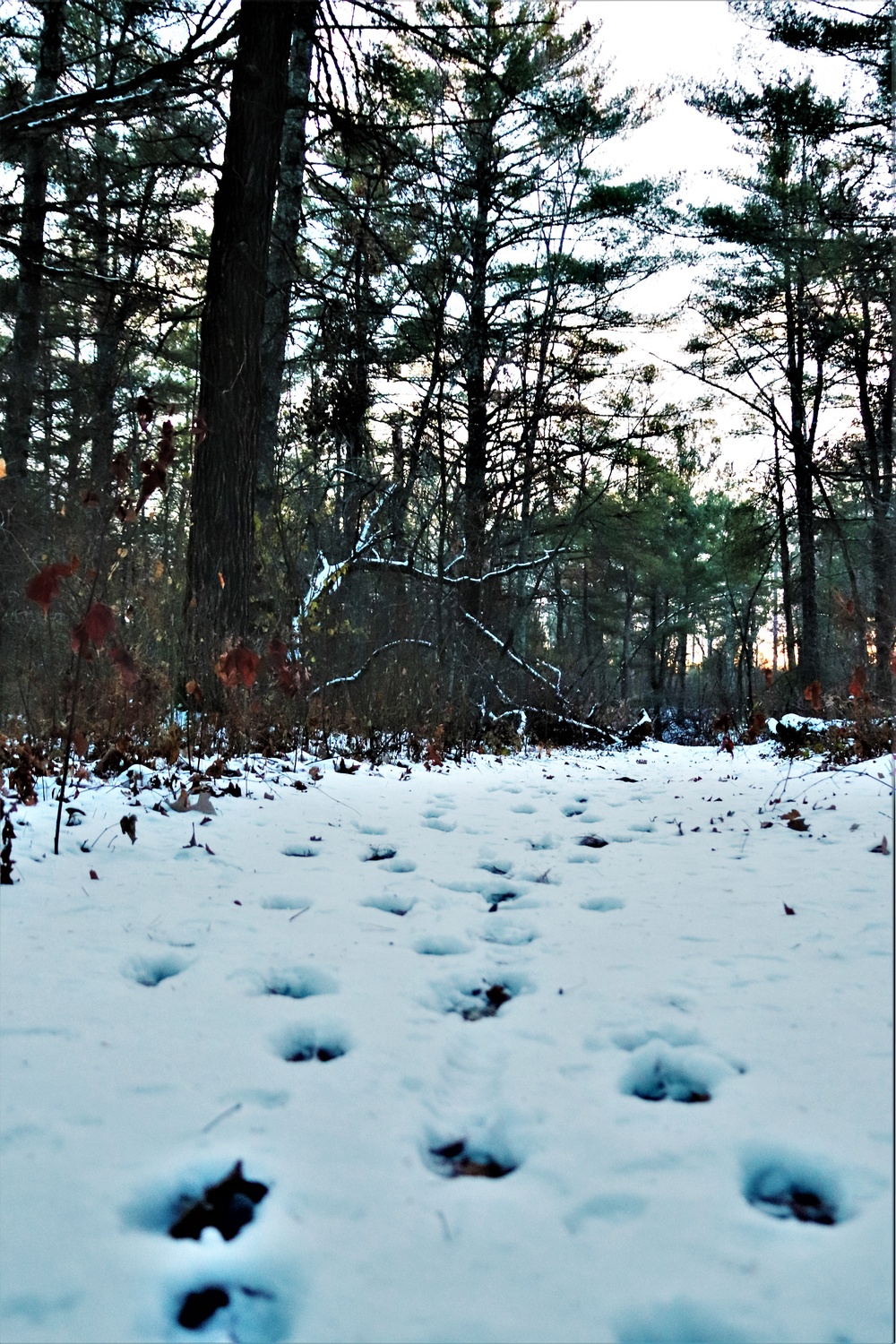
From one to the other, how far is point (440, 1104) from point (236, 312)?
5.21m

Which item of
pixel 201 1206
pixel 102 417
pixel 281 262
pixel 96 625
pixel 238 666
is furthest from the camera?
pixel 102 417

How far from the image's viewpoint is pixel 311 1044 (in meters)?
1.45

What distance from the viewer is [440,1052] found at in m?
1.41

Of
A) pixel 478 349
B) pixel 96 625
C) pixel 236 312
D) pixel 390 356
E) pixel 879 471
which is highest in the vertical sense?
pixel 478 349

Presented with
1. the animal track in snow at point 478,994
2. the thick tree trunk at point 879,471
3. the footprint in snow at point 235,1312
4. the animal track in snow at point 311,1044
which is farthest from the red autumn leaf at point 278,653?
the thick tree trunk at point 879,471

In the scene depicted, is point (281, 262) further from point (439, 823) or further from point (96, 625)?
point (96, 625)

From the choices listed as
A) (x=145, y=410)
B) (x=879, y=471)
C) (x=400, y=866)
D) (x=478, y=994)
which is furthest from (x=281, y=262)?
(x=879, y=471)

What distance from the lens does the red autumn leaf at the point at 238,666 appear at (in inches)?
130

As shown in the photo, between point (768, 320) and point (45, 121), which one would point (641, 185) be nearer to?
point (768, 320)

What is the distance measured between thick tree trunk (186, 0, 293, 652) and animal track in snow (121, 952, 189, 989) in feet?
11.2

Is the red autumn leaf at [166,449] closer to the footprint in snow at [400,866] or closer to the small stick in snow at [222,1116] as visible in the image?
the footprint in snow at [400,866]

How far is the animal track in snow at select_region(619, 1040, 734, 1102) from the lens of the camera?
4.20 feet

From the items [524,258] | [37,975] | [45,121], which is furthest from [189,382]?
[37,975]

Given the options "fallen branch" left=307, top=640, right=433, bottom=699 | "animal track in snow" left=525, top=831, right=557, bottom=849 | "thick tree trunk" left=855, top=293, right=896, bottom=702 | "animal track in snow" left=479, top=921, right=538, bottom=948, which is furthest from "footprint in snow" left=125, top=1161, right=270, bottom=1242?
"thick tree trunk" left=855, top=293, right=896, bottom=702
